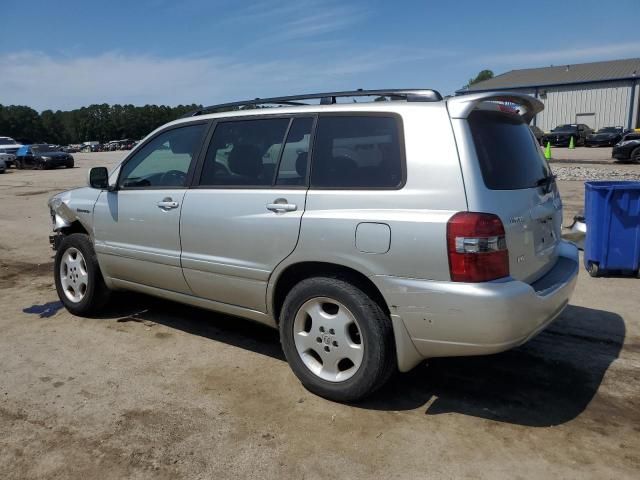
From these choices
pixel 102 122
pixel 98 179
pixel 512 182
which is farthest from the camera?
pixel 102 122

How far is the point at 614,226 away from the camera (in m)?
6.04

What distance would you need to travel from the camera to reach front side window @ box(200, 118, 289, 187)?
12.2 feet

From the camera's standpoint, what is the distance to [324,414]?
10.8ft

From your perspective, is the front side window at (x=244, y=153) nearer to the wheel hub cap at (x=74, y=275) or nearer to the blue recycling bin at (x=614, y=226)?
the wheel hub cap at (x=74, y=275)

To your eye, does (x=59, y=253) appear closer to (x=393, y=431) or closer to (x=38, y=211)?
(x=393, y=431)

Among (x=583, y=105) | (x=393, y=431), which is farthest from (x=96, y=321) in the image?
(x=583, y=105)

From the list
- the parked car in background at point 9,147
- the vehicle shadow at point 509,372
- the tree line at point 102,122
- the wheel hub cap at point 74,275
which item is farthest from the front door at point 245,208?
the tree line at point 102,122

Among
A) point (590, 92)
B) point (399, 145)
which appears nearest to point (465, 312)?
point (399, 145)

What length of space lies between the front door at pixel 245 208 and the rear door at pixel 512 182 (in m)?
→ 1.06

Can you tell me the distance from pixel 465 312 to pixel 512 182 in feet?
2.93

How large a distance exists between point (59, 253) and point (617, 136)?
124 feet

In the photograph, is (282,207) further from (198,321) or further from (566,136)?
(566,136)

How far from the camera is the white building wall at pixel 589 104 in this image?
1832 inches

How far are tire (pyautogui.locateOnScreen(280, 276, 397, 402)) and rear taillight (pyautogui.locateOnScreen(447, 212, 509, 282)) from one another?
1.88 ft
